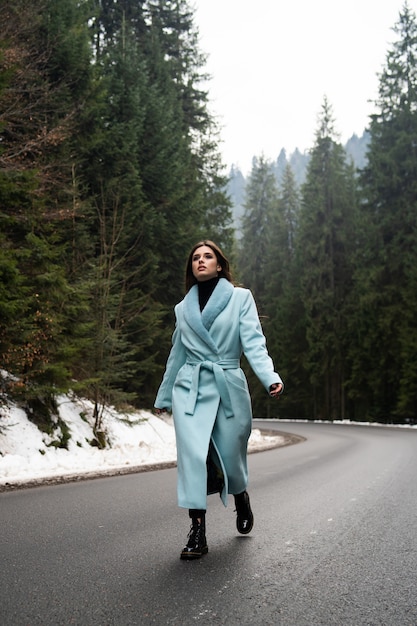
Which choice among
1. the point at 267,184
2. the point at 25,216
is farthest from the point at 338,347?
the point at 25,216

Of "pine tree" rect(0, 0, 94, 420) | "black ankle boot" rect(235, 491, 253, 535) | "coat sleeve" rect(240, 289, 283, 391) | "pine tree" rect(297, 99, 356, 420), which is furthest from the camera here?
"pine tree" rect(297, 99, 356, 420)

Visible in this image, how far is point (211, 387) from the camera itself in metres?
4.49

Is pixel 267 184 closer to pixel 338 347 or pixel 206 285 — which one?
pixel 338 347

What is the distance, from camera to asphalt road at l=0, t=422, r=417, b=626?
3018mm

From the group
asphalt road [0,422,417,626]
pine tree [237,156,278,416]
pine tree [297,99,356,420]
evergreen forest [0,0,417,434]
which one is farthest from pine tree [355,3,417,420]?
asphalt road [0,422,417,626]

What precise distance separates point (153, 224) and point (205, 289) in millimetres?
14892

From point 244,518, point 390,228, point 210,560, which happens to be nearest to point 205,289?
point 244,518

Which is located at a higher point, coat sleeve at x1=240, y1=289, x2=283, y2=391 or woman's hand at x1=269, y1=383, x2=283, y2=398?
coat sleeve at x1=240, y1=289, x2=283, y2=391

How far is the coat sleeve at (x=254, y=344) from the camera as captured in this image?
4410mm

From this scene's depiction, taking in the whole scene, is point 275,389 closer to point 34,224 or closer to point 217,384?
point 217,384

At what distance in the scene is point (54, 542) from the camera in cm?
468

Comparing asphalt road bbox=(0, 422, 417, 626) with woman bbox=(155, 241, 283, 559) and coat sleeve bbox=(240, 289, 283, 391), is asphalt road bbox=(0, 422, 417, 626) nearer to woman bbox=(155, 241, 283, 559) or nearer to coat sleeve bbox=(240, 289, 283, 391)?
woman bbox=(155, 241, 283, 559)

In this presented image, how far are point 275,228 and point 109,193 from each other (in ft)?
130

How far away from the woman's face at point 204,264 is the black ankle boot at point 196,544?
1.66 meters
